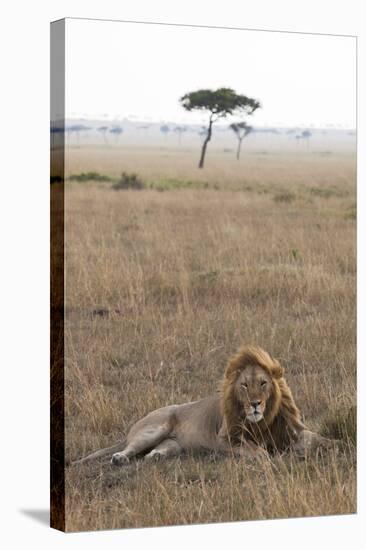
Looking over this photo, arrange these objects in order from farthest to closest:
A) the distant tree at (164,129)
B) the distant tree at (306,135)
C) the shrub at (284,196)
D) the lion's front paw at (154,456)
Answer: the shrub at (284,196)
the distant tree at (306,135)
the distant tree at (164,129)
the lion's front paw at (154,456)

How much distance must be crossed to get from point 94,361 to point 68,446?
656 mm

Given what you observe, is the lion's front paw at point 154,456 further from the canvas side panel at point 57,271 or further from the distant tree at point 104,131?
the distant tree at point 104,131

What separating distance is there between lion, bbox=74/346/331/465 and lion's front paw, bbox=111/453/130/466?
0.05 m

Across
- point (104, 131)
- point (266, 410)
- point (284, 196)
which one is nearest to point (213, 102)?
point (104, 131)

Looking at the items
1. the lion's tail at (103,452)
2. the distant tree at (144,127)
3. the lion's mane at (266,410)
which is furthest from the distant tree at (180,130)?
the lion's tail at (103,452)

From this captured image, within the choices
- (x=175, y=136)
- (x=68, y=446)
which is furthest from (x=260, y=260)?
(x=68, y=446)

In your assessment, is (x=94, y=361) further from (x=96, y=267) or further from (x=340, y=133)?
(x=340, y=133)

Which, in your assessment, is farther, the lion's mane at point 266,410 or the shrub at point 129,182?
the shrub at point 129,182

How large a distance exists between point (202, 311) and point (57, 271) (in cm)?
137

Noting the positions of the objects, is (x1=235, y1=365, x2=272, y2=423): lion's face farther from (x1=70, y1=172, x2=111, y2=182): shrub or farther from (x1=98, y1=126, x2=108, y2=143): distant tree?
(x1=98, y1=126, x2=108, y2=143): distant tree

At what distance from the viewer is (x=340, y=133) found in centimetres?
1035

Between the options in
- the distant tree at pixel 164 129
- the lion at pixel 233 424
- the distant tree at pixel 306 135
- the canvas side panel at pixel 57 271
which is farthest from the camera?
the distant tree at pixel 306 135

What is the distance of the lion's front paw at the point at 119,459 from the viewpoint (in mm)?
9312

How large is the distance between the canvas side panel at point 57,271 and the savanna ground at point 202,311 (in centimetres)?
7
